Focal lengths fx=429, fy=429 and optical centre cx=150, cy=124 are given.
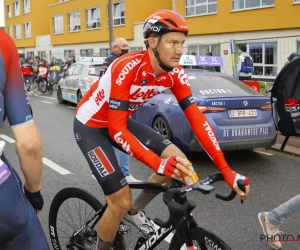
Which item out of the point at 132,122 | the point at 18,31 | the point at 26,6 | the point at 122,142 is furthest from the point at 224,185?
the point at 18,31

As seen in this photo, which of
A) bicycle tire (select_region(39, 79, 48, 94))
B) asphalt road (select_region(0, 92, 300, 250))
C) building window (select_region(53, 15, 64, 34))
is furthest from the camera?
building window (select_region(53, 15, 64, 34))

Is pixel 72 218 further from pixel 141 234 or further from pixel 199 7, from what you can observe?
pixel 199 7

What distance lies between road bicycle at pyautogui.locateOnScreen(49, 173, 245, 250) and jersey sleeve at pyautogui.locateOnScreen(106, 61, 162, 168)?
0.28 meters

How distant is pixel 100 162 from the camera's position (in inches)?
114

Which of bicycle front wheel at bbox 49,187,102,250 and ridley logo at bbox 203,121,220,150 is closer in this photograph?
ridley logo at bbox 203,121,220,150

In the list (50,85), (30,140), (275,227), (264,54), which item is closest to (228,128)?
(275,227)

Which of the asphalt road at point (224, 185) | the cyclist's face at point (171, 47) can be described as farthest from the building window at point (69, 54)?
the cyclist's face at point (171, 47)

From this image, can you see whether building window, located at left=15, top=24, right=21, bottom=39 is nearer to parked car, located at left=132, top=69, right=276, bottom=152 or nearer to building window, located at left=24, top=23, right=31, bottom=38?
building window, located at left=24, top=23, right=31, bottom=38

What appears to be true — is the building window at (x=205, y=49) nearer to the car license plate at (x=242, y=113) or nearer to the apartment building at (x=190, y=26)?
the apartment building at (x=190, y=26)

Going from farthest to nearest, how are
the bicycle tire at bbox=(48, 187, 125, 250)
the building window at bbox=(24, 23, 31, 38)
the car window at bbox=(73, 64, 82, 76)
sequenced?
the building window at bbox=(24, 23, 31, 38) < the car window at bbox=(73, 64, 82, 76) < the bicycle tire at bbox=(48, 187, 125, 250)

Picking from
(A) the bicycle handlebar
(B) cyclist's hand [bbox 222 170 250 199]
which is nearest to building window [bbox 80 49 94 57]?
(B) cyclist's hand [bbox 222 170 250 199]

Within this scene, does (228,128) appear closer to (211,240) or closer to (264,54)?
(211,240)

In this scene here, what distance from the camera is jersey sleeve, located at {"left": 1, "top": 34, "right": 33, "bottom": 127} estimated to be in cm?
A: 175

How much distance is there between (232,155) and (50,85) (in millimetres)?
15283
